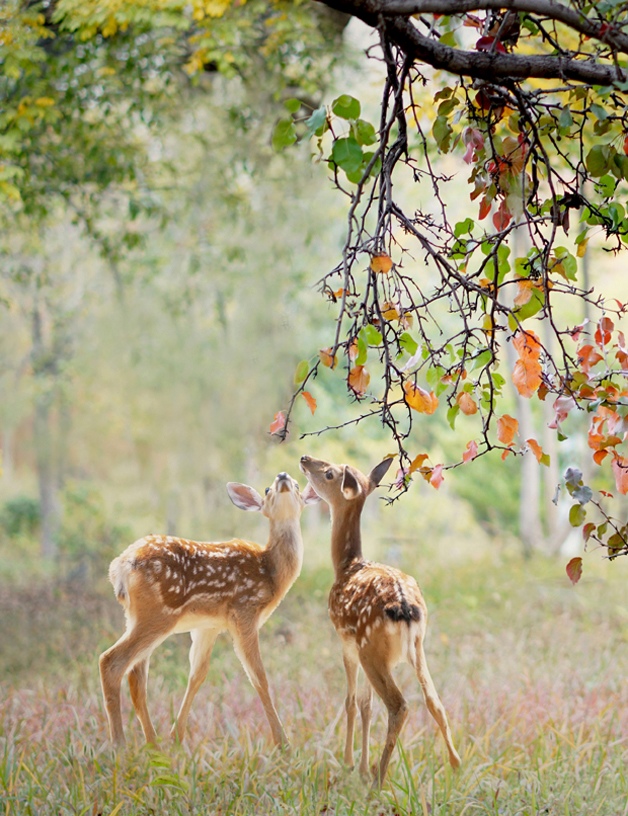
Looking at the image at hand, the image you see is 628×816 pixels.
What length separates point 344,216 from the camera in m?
11.5

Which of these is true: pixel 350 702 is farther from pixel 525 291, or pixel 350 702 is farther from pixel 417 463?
pixel 525 291

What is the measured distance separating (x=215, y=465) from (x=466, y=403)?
24.5ft

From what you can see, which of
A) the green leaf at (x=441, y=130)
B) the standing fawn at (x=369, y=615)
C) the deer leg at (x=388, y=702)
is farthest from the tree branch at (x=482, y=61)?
the deer leg at (x=388, y=702)

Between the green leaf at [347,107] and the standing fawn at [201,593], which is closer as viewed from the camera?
the green leaf at [347,107]

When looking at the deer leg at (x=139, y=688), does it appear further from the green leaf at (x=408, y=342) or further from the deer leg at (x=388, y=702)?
the green leaf at (x=408, y=342)

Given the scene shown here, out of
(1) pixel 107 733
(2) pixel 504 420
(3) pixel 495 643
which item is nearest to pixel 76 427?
(3) pixel 495 643

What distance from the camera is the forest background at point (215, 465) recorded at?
3.65 meters

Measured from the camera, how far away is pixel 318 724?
4230 millimetres

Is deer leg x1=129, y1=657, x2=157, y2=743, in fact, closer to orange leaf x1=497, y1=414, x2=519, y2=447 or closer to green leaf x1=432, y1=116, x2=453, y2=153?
orange leaf x1=497, y1=414, x2=519, y2=447

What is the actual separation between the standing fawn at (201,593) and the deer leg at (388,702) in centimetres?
45

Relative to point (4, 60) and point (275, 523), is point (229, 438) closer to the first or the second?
point (4, 60)

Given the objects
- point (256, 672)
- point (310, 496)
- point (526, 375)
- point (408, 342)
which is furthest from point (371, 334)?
point (256, 672)

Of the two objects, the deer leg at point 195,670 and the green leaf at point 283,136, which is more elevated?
the green leaf at point 283,136

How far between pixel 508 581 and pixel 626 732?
367 centimetres
